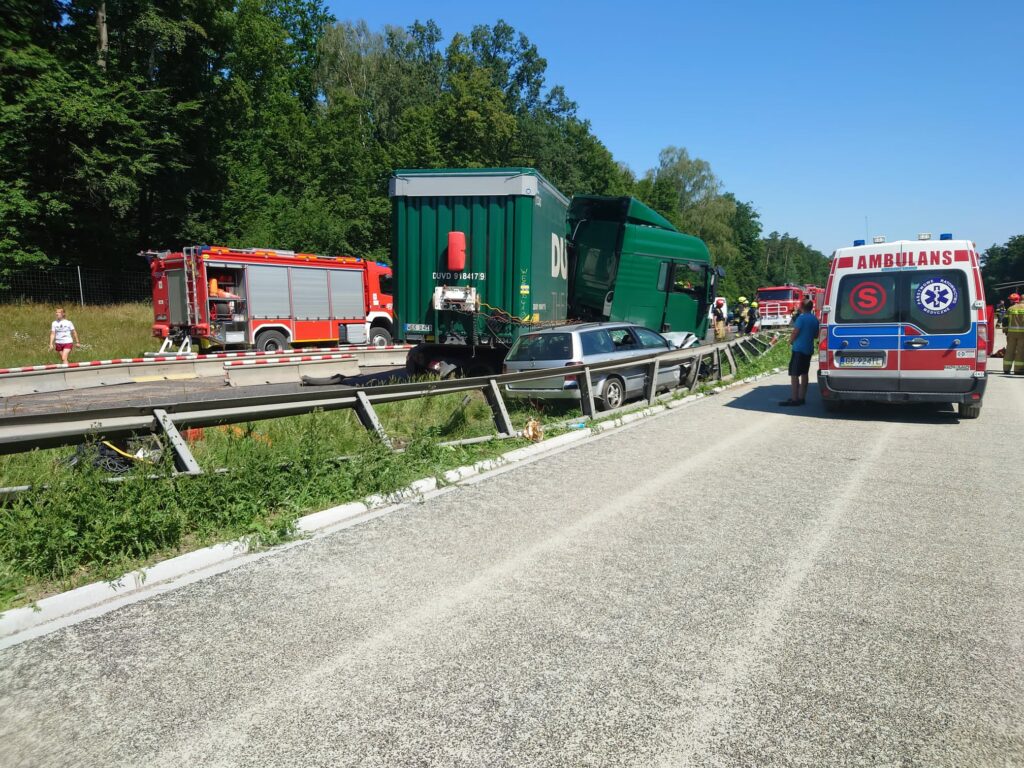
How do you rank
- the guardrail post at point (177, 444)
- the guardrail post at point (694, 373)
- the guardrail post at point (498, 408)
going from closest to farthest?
the guardrail post at point (177, 444)
the guardrail post at point (498, 408)
the guardrail post at point (694, 373)

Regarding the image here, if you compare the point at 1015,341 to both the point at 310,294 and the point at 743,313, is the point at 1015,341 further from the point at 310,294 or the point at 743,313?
the point at 310,294

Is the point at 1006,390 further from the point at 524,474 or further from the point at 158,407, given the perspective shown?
the point at 158,407

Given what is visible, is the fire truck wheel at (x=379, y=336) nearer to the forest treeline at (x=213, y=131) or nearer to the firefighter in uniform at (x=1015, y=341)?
the forest treeline at (x=213, y=131)

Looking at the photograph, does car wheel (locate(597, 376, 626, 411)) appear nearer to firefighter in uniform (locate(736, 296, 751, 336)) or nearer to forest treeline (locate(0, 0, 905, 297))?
forest treeline (locate(0, 0, 905, 297))

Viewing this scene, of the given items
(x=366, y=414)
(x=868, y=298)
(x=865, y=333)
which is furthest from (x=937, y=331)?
(x=366, y=414)

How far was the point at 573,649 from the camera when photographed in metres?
3.61

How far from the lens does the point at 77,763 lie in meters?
2.72

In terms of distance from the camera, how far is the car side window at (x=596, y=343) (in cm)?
1171

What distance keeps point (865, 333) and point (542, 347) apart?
482cm

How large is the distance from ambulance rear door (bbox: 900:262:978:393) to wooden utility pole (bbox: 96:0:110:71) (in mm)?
32068

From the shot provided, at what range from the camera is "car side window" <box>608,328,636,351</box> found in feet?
41.3

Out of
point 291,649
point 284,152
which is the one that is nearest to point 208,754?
point 291,649

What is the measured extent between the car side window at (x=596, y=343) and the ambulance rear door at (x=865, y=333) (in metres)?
3.43

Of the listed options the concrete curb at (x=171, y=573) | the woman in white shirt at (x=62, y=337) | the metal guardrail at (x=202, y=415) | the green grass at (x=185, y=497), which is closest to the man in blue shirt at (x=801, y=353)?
the metal guardrail at (x=202, y=415)
